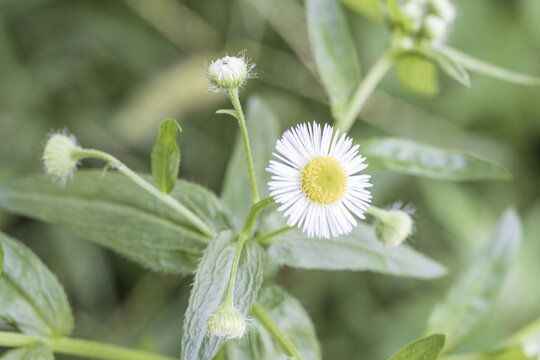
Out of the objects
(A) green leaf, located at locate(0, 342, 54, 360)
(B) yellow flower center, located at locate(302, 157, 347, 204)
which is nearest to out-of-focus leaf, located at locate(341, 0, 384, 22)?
(B) yellow flower center, located at locate(302, 157, 347, 204)

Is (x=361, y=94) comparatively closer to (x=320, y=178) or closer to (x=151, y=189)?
(x=320, y=178)

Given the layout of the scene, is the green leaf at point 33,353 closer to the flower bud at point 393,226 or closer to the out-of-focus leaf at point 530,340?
the flower bud at point 393,226

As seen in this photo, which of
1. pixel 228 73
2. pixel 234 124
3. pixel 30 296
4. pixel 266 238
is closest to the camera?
pixel 228 73

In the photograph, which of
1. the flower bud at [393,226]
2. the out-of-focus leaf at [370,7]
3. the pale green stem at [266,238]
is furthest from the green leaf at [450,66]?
the pale green stem at [266,238]

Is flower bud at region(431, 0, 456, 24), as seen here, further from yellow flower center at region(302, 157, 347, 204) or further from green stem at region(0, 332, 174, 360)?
green stem at region(0, 332, 174, 360)

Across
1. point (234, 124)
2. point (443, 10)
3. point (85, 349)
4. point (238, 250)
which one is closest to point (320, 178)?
point (238, 250)

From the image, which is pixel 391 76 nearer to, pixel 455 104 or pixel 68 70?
pixel 455 104
